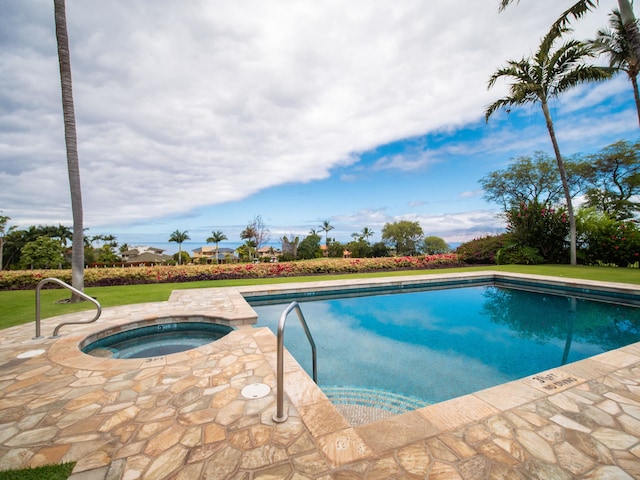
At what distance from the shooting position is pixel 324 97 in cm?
1098

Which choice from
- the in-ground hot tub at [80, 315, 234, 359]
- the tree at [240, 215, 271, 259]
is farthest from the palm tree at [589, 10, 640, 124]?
the tree at [240, 215, 271, 259]

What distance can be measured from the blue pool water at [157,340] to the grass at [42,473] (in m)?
2.70

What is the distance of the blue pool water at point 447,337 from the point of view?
3805 millimetres

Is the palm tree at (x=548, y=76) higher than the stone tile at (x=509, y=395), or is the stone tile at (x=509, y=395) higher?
the palm tree at (x=548, y=76)

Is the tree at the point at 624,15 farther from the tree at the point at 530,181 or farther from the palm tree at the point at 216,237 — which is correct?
the palm tree at the point at 216,237

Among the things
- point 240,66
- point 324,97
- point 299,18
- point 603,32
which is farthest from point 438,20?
point 603,32

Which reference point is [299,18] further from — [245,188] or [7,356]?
[245,188]

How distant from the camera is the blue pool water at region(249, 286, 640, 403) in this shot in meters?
3.80

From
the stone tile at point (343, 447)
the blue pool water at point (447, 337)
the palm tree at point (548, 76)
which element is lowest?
the blue pool water at point (447, 337)

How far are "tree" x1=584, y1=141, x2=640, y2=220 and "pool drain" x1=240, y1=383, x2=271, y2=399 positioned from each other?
24.6 metres

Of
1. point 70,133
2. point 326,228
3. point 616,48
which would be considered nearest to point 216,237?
point 326,228

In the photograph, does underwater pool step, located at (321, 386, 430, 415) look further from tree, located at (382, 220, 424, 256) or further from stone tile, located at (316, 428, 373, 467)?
tree, located at (382, 220, 424, 256)

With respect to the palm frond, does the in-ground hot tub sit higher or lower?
lower

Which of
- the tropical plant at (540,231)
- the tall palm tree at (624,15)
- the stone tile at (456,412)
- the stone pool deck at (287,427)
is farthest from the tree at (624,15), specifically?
the tropical plant at (540,231)
